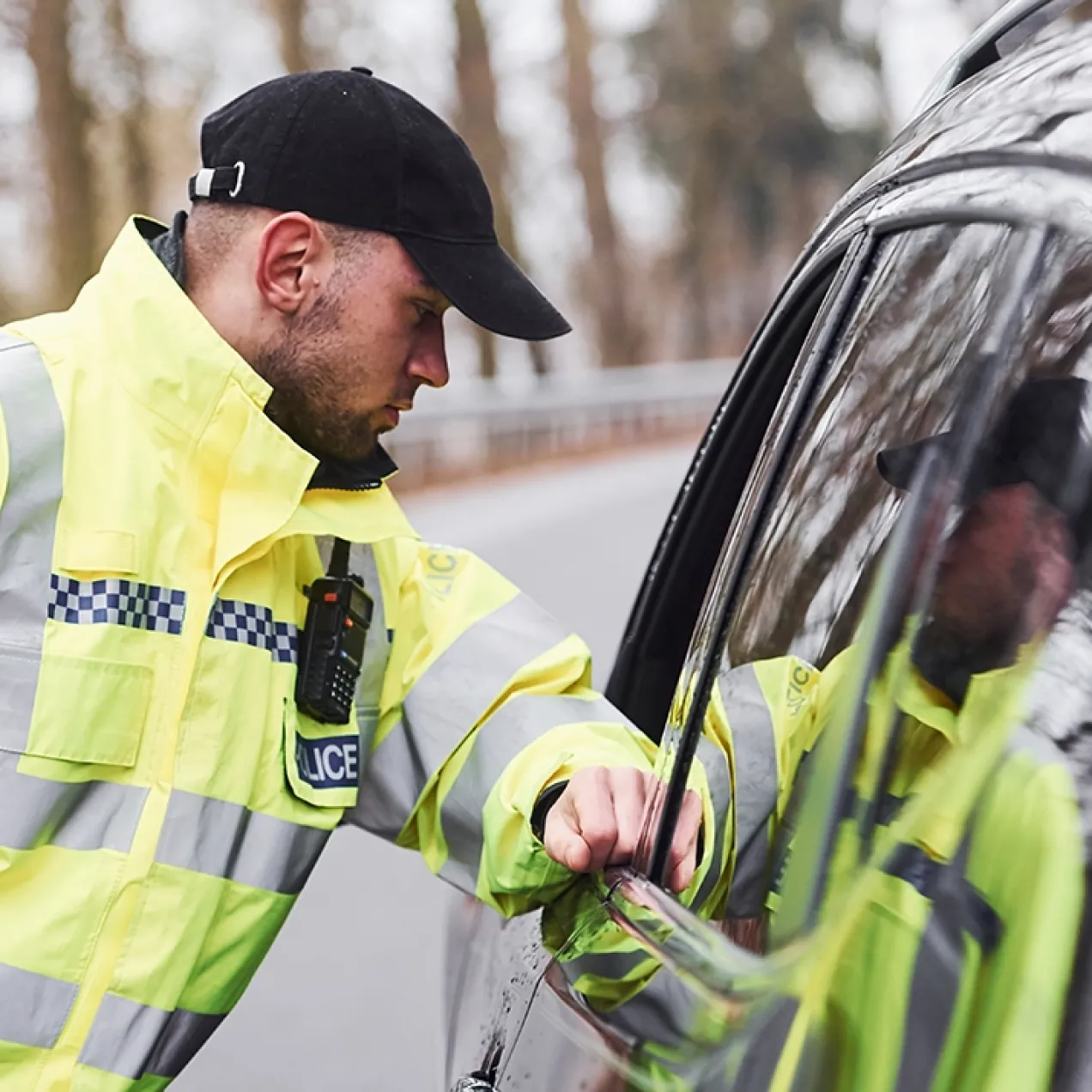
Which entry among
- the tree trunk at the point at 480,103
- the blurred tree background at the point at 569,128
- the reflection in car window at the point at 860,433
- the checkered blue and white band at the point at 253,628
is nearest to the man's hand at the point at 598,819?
the reflection in car window at the point at 860,433

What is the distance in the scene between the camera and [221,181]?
2.10m

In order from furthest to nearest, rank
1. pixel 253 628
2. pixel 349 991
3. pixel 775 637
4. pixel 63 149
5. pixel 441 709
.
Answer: pixel 63 149 < pixel 349 991 < pixel 441 709 < pixel 253 628 < pixel 775 637

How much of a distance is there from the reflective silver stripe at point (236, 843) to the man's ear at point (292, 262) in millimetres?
612

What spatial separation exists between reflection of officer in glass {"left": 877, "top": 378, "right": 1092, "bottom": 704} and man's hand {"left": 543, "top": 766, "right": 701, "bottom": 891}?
1.83 ft

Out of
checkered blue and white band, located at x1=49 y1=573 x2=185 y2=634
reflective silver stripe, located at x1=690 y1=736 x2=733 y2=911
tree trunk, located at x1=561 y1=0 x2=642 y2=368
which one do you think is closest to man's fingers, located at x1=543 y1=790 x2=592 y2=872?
reflective silver stripe, located at x1=690 y1=736 x2=733 y2=911

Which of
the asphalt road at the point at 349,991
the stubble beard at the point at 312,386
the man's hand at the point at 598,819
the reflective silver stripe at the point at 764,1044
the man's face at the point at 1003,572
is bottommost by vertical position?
the asphalt road at the point at 349,991

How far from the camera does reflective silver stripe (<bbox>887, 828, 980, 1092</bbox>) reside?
101 centimetres

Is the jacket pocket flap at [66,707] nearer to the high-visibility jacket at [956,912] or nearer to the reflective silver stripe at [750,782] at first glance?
the reflective silver stripe at [750,782]

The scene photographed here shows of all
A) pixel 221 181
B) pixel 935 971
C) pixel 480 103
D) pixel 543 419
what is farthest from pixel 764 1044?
pixel 480 103

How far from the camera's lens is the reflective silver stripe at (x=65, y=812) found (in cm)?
172

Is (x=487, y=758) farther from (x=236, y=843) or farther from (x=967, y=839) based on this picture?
(x=967, y=839)

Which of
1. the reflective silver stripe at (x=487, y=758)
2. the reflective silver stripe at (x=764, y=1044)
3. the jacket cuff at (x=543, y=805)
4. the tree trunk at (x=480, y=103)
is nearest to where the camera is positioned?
the reflective silver stripe at (x=764, y=1044)

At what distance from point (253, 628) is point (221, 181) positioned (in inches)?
22.4

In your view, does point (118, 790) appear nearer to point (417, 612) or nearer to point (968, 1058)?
point (417, 612)
